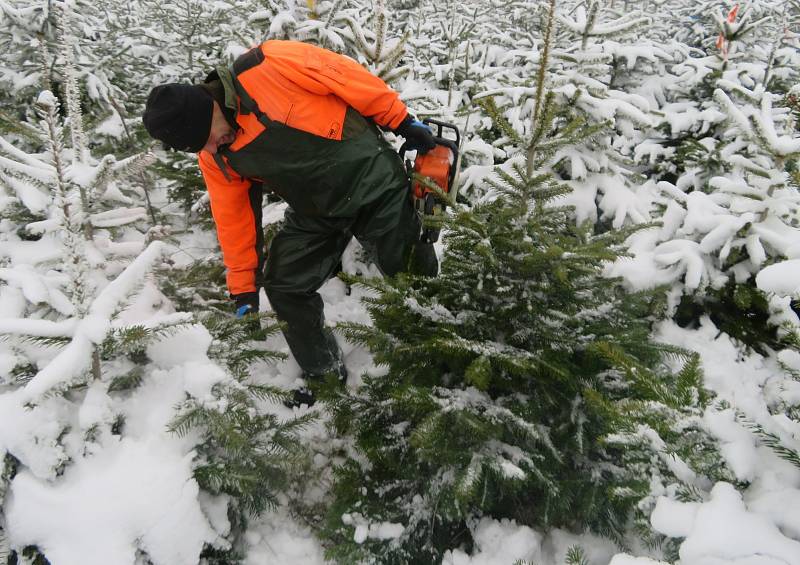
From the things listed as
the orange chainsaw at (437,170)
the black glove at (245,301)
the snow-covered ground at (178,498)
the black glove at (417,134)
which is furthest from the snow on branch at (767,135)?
the black glove at (245,301)

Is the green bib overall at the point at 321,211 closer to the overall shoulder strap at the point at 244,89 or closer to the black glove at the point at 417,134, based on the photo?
the overall shoulder strap at the point at 244,89

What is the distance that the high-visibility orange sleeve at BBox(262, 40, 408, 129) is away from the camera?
9.46 feet

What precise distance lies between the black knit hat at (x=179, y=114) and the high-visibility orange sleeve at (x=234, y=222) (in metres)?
0.48

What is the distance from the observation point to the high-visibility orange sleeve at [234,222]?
127 inches

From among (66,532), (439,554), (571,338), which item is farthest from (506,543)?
(66,532)

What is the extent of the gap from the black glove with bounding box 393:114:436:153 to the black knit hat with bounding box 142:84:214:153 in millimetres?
1274

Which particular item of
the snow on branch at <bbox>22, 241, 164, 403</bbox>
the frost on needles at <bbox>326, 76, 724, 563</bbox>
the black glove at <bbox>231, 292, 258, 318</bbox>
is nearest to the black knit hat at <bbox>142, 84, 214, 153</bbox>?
the snow on branch at <bbox>22, 241, 164, 403</bbox>

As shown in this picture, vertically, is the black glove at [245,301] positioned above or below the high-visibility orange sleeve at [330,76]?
below

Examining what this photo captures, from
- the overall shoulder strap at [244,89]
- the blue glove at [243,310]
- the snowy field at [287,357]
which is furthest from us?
the blue glove at [243,310]

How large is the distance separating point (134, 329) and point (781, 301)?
378 centimetres

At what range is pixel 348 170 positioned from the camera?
314 centimetres

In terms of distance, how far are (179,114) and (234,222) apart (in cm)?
91

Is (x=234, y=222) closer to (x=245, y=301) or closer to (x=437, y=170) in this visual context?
(x=245, y=301)

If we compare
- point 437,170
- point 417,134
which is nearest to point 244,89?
point 417,134
